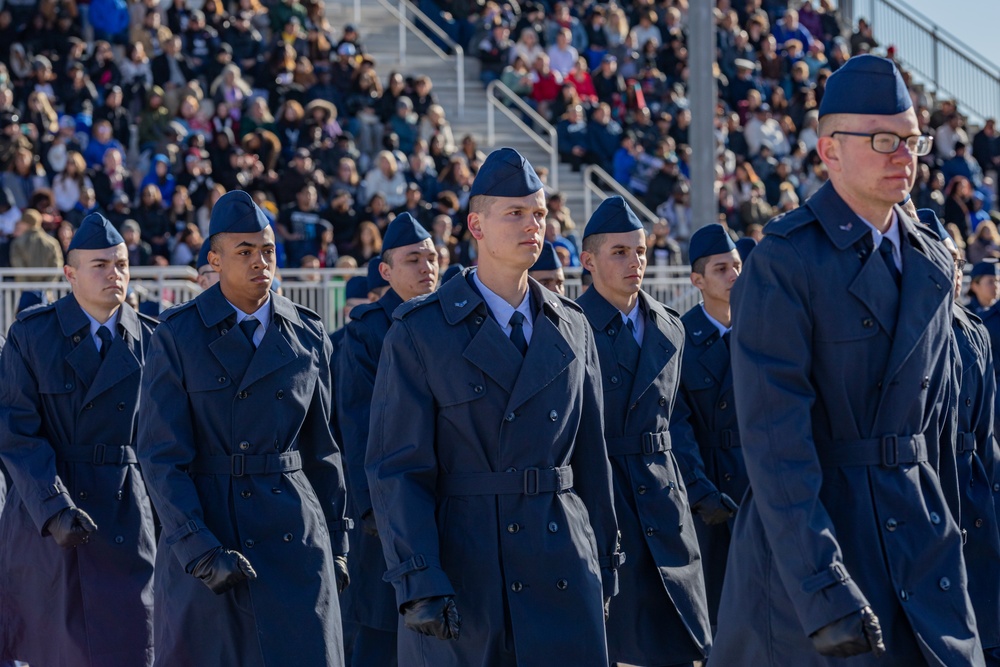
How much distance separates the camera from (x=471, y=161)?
21.0 meters

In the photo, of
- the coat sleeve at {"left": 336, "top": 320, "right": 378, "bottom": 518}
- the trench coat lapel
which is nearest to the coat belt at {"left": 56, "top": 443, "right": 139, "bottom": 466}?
the trench coat lapel

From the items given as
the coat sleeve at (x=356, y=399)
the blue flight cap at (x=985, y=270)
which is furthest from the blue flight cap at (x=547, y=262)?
the blue flight cap at (x=985, y=270)

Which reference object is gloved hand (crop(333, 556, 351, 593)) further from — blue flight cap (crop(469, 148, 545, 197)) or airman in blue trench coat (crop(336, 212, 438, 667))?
blue flight cap (crop(469, 148, 545, 197))

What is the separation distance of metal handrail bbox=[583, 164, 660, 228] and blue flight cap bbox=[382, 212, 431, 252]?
1276 cm

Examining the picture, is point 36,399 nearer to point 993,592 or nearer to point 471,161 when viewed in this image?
point 993,592

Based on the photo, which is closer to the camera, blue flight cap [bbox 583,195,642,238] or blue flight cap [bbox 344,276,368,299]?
blue flight cap [bbox 583,195,642,238]

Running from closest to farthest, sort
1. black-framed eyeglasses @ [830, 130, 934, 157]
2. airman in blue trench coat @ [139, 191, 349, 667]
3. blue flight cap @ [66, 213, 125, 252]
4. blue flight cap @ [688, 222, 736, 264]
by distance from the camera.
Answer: black-framed eyeglasses @ [830, 130, 934, 157] < airman in blue trench coat @ [139, 191, 349, 667] < blue flight cap @ [66, 213, 125, 252] < blue flight cap @ [688, 222, 736, 264]

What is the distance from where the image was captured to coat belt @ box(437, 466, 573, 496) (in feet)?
17.5

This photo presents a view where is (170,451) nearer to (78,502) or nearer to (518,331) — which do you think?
(518,331)

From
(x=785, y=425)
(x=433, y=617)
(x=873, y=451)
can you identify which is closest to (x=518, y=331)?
(x=433, y=617)

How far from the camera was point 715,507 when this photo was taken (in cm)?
760

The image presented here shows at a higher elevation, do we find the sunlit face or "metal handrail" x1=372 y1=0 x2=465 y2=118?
"metal handrail" x1=372 y1=0 x2=465 y2=118

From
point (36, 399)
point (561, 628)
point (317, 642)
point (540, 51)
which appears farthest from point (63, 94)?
point (561, 628)

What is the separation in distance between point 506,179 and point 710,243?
3.32 m
